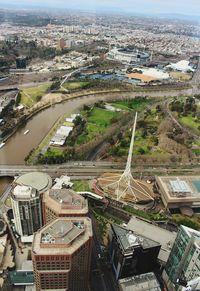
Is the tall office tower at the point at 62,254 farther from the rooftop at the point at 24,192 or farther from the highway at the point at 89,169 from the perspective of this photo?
the highway at the point at 89,169

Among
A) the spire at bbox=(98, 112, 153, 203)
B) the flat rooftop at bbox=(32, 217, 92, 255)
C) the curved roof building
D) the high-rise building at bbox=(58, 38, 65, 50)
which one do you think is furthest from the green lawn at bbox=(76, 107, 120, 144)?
the high-rise building at bbox=(58, 38, 65, 50)

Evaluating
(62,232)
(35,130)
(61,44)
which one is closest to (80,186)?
(62,232)

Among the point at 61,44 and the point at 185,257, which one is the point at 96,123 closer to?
the point at 185,257

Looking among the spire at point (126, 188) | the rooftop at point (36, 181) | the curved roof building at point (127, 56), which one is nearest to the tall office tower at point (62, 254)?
the rooftop at point (36, 181)

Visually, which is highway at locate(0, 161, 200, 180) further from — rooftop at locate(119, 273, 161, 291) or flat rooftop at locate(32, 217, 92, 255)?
flat rooftop at locate(32, 217, 92, 255)

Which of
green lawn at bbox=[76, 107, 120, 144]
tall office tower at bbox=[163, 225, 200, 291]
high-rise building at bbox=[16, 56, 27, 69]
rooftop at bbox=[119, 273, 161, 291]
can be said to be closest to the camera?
tall office tower at bbox=[163, 225, 200, 291]

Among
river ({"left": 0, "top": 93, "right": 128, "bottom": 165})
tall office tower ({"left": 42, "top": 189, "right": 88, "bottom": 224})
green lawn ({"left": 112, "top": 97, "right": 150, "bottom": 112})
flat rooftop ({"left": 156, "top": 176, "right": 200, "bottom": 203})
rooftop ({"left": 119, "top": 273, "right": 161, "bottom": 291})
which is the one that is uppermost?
tall office tower ({"left": 42, "top": 189, "right": 88, "bottom": 224})

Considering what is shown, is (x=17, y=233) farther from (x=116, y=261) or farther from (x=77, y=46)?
(x=77, y=46)
